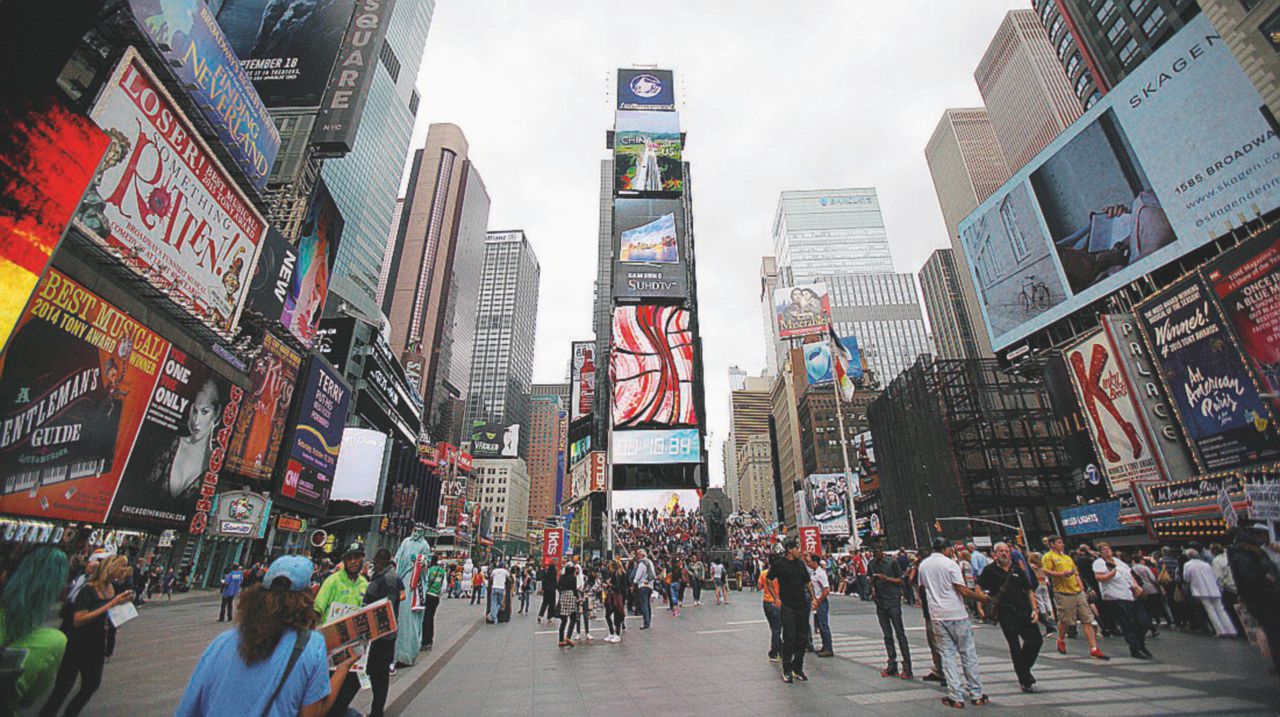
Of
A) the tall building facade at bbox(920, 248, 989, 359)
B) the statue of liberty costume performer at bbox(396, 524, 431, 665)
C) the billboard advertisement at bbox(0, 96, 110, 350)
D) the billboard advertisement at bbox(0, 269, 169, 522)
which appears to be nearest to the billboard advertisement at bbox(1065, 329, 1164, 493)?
the statue of liberty costume performer at bbox(396, 524, 431, 665)

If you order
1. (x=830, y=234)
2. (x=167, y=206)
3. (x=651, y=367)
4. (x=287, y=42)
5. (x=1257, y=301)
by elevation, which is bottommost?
(x=1257, y=301)

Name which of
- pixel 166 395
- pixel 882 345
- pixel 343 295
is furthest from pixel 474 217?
pixel 166 395

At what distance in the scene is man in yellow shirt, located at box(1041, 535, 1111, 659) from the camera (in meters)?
8.62

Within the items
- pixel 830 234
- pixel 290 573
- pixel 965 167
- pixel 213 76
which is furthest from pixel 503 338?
pixel 290 573

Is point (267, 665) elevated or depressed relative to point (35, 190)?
depressed

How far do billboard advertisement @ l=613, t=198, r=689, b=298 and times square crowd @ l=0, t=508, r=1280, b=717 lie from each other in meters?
22.8

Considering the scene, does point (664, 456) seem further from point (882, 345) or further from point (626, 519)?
point (882, 345)

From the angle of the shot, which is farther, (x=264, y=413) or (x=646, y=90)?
(x=646, y=90)

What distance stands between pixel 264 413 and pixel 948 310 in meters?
145

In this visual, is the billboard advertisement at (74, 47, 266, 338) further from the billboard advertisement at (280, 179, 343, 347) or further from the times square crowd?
the times square crowd

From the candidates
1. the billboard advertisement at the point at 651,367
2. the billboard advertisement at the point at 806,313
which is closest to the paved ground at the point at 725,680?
the billboard advertisement at the point at 651,367

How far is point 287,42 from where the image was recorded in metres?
29.0

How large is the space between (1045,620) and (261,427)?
37.6 metres

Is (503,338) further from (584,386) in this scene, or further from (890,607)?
(890,607)
